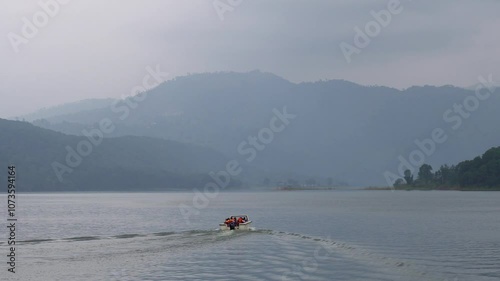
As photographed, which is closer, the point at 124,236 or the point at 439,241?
the point at 439,241

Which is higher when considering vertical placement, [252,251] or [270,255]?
[252,251]

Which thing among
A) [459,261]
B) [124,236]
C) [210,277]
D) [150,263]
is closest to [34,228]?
[124,236]

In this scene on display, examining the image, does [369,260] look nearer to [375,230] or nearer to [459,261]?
[459,261]

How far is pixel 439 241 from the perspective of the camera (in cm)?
7612

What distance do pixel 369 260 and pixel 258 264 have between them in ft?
35.5

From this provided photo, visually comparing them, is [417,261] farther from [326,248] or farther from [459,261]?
[326,248]

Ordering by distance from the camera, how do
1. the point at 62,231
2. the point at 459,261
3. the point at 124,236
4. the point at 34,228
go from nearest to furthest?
the point at 459,261, the point at 124,236, the point at 62,231, the point at 34,228

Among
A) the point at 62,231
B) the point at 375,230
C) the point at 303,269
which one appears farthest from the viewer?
the point at 62,231

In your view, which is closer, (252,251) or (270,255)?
(270,255)

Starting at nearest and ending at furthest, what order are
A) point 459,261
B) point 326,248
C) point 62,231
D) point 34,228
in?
point 459,261, point 326,248, point 62,231, point 34,228

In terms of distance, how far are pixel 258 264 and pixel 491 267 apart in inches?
793

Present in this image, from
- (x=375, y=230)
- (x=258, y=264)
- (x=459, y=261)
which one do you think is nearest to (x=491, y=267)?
(x=459, y=261)

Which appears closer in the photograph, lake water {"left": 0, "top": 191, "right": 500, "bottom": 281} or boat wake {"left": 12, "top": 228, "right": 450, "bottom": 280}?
lake water {"left": 0, "top": 191, "right": 500, "bottom": 281}

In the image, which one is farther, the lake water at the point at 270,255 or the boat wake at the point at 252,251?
the boat wake at the point at 252,251
